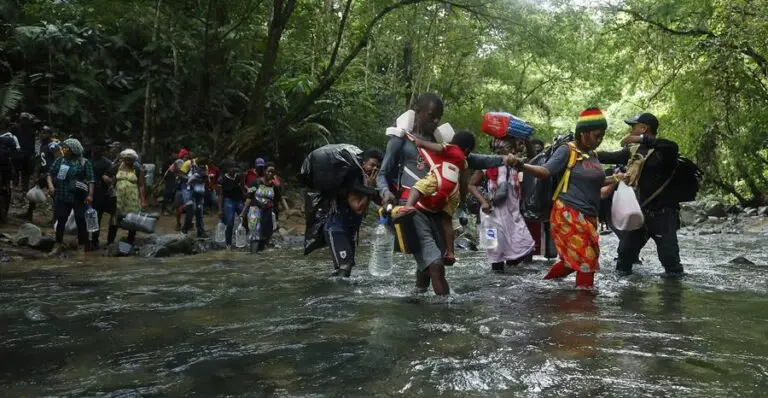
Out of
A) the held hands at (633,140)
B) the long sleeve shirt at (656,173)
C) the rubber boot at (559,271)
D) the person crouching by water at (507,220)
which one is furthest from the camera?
the person crouching by water at (507,220)

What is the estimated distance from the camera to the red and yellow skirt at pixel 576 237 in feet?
20.7

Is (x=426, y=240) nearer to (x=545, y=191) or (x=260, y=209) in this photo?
(x=545, y=191)

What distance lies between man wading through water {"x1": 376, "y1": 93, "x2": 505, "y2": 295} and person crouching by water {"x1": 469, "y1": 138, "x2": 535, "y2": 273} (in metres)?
2.68

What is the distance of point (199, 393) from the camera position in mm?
3189

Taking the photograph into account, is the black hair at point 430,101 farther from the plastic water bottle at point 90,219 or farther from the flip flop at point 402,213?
the plastic water bottle at point 90,219

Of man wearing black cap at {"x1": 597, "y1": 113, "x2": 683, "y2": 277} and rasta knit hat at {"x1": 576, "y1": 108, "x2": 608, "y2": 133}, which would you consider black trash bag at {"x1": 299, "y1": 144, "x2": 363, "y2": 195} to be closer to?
rasta knit hat at {"x1": 576, "y1": 108, "x2": 608, "y2": 133}

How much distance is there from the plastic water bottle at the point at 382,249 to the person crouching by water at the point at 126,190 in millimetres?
6278

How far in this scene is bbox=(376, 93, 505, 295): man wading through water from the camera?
5922 mm

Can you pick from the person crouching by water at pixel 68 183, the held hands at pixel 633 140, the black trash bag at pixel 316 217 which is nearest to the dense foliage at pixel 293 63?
the person crouching by water at pixel 68 183

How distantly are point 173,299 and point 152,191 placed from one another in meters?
13.0

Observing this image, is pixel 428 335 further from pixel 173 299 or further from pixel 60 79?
pixel 60 79

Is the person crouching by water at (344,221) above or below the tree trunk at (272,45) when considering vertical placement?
below

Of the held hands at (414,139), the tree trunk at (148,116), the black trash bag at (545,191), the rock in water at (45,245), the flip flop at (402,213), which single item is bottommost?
the rock in water at (45,245)

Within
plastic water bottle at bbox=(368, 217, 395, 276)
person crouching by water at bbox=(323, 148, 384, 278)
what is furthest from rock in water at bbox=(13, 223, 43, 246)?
plastic water bottle at bbox=(368, 217, 395, 276)
